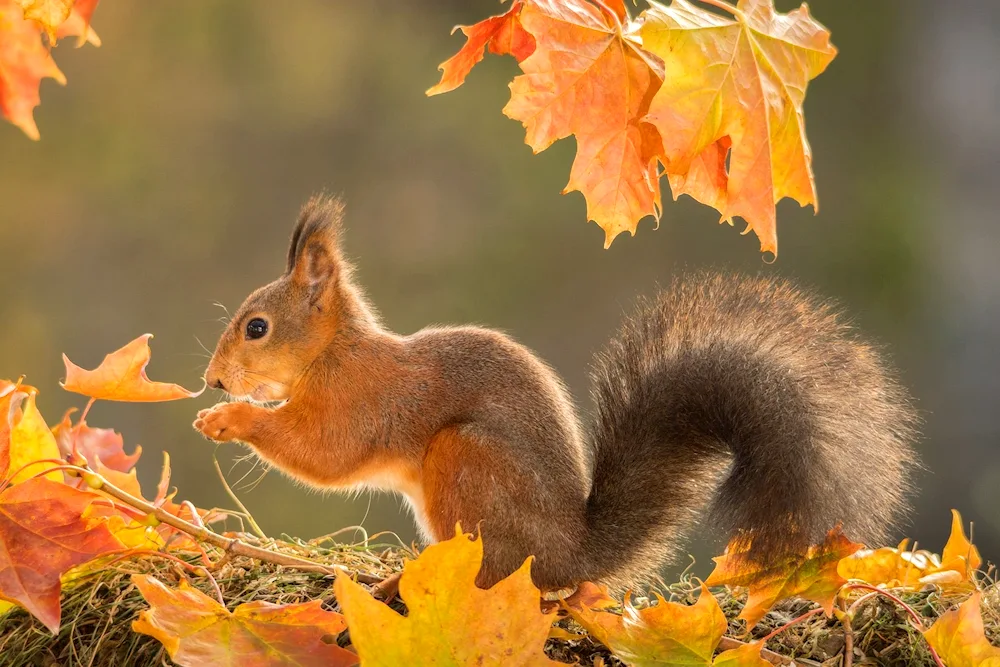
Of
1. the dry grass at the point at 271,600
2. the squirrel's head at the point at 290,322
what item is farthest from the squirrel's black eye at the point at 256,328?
the dry grass at the point at 271,600

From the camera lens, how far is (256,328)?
1.21 meters

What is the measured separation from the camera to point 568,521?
103cm

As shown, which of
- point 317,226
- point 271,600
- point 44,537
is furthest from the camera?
point 317,226

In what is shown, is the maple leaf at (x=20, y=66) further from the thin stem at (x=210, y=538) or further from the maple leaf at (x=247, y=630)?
the maple leaf at (x=247, y=630)

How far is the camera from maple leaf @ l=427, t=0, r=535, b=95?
908 mm

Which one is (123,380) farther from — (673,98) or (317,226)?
(673,98)

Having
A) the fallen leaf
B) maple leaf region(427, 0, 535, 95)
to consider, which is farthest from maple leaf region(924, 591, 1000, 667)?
the fallen leaf

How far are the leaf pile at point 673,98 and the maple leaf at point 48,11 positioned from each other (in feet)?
0.98

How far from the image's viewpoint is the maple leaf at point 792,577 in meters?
0.82

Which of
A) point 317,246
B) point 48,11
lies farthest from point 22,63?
point 317,246

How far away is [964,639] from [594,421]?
431mm

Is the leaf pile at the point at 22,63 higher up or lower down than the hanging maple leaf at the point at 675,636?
higher up

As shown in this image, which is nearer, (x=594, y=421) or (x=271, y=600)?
(x=271, y=600)

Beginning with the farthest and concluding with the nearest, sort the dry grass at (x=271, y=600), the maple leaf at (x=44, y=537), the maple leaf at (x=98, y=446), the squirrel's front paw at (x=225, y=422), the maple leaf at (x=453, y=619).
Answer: the squirrel's front paw at (x=225, y=422)
the maple leaf at (x=98, y=446)
the dry grass at (x=271, y=600)
the maple leaf at (x=44, y=537)
the maple leaf at (x=453, y=619)
